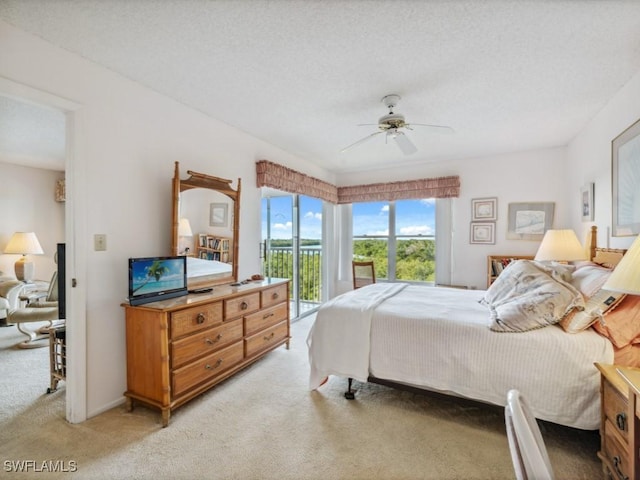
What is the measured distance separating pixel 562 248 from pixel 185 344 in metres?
3.49

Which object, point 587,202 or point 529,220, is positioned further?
point 529,220

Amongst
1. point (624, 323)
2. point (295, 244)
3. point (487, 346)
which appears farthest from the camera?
point (295, 244)

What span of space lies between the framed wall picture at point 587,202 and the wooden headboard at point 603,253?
27cm

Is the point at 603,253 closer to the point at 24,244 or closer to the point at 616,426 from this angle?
the point at 616,426

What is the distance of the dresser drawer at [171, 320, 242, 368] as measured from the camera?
2.10m

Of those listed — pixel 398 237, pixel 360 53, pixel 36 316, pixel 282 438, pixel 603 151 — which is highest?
pixel 360 53

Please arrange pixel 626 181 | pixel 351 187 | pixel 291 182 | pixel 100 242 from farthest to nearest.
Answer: pixel 351 187 → pixel 291 182 → pixel 626 181 → pixel 100 242

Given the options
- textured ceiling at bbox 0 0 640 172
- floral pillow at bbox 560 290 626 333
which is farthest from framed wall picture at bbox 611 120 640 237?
floral pillow at bbox 560 290 626 333

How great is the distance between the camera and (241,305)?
270cm

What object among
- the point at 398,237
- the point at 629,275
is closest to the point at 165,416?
the point at 629,275

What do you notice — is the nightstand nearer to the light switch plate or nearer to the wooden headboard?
the wooden headboard

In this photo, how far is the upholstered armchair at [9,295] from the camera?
3.80 meters

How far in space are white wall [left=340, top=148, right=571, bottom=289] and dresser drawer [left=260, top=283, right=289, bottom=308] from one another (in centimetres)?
260

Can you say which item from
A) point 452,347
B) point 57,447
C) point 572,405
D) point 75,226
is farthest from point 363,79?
point 57,447
